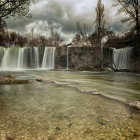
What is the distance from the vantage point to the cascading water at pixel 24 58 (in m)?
27.4

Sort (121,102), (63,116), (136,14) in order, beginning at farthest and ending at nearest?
(136,14) < (121,102) < (63,116)

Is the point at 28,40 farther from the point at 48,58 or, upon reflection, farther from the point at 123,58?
the point at 123,58

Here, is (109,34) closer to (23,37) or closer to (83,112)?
(83,112)

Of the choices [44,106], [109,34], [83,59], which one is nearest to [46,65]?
[83,59]

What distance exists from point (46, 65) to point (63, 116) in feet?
82.7

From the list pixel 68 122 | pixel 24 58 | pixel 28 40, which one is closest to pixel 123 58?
pixel 24 58

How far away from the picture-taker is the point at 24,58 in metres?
27.6

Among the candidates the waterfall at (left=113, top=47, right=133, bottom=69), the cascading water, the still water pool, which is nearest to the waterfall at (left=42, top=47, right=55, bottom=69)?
the cascading water

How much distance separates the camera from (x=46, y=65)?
88.8ft

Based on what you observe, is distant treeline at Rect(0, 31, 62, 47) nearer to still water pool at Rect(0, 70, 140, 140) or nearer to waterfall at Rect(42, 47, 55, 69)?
waterfall at Rect(42, 47, 55, 69)

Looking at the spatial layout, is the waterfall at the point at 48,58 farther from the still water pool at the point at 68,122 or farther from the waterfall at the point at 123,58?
the still water pool at the point at 68,122

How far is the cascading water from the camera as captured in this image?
89.8 ft

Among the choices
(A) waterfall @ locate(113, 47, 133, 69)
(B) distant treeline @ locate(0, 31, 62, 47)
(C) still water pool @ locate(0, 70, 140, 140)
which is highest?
(B) distant treeline @ locate(0, 31, 62, 47)

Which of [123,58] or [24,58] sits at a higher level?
[24,58]
